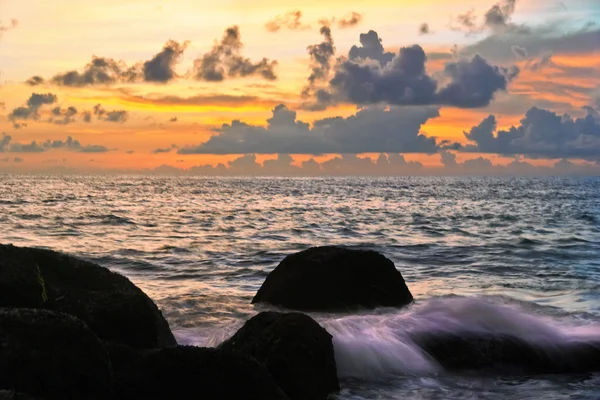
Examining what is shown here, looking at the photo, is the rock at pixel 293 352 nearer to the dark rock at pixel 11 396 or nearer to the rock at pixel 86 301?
the rock at pixel 86 301

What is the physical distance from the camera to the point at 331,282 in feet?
39.1

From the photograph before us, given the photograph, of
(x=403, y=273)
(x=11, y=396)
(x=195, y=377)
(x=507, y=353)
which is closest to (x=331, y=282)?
(x=507, y=353)

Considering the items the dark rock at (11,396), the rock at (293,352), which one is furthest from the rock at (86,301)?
the dark rock at (11,396)

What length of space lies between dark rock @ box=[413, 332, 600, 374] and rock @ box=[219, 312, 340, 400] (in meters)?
2.36

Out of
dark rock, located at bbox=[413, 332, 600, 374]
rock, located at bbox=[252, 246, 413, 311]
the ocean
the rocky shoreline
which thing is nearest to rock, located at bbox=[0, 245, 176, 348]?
the rocky shoreline

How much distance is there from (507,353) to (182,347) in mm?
5327

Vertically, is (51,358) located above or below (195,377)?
above

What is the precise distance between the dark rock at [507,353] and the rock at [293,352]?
93.0 inches

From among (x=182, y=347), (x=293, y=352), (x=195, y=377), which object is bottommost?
(x=293, y=352)

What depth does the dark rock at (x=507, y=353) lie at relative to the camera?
30.6 feet

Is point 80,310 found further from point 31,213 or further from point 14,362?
point 31,213

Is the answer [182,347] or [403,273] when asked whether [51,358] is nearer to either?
[182,347]

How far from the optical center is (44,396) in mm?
5594

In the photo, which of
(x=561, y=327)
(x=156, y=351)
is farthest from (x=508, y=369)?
(x=156, y=351)
